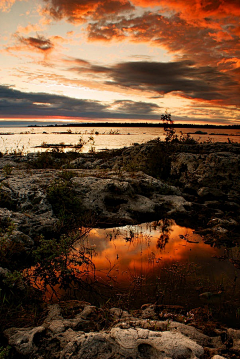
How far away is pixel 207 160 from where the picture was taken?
1269cm

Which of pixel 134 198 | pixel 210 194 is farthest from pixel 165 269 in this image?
pixel 210 194

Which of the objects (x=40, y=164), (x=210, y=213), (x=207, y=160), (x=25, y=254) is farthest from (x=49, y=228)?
(x=207, y=160)

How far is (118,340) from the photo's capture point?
2.67m

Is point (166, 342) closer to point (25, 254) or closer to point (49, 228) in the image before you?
point (25, 254)

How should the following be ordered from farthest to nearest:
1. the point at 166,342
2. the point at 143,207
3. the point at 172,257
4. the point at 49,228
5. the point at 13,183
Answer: the point at 143,207 → the point at 13,183 → the point at 49,228 → the point at 172,257 → the point at 166,342

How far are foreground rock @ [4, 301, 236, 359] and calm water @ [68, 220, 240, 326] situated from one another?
0.92 m

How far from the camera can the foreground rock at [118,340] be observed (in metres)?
2.53

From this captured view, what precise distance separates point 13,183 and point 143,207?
5020 millimetres

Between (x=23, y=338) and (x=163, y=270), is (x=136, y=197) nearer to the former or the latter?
(x=163, y=270)

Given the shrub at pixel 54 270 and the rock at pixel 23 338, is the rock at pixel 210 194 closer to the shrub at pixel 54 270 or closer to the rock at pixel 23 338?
the shrub at pixel 54 270

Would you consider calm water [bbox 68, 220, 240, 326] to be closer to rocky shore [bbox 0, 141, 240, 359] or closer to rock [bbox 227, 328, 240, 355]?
rocky shore [bbox 0, 141, 240, 359]

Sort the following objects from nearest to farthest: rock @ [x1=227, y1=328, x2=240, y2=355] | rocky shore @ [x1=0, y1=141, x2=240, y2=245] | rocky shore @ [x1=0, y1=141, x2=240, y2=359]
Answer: rocky shore @ [x1=0, y1=141, x2=240, y2=359], rock @ [x1=227, y1=328, x2=240, y2=355], rocky shore @ [x1=0, y1=141, x2=240, y2=245]

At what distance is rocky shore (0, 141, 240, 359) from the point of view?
264 centimetres

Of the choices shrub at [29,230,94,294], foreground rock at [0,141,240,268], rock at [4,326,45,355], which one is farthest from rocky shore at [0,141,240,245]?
rock at [4,326,45,355]
